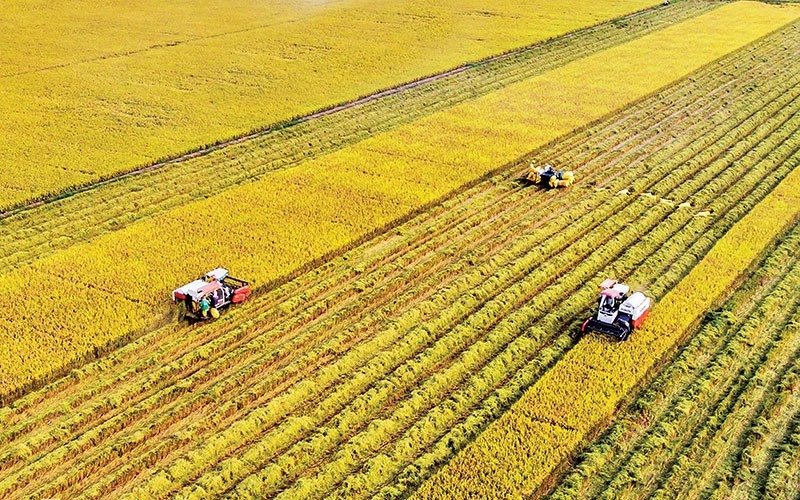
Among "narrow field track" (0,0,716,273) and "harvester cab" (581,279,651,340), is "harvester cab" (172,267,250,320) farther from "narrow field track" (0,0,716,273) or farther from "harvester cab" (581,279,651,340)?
"harvester cab" (581,279,651,340)

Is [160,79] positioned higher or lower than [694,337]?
lower

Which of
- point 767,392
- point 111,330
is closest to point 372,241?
point 111,330

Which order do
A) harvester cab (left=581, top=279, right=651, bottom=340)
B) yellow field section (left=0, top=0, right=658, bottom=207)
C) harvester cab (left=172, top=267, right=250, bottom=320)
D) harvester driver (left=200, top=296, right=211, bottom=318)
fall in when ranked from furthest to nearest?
yellow field section (left=0, top=0, right=658, bottom=207) → harvester cab (left=172, top=267, right=250, bottom=320) → harvester driver (left=200, top=296, right=211, bottom=318) → harvester cab (left=581, top=279, right=651, bottom=340)

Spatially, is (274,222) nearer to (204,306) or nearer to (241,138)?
(204,306)

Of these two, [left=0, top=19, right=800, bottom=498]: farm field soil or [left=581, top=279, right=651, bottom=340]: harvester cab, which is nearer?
[left=0, top=19, right=800, bottom=498]: farm field soil

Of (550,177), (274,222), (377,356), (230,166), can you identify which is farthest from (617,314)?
(230,166)

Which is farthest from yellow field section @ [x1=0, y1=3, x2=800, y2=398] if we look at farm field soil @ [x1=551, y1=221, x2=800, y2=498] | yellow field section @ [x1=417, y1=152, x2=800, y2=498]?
farm field soil @ [x1=551, y1=221, x2=800, y2=498]

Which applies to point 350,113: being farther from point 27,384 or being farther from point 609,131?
point 27,384
